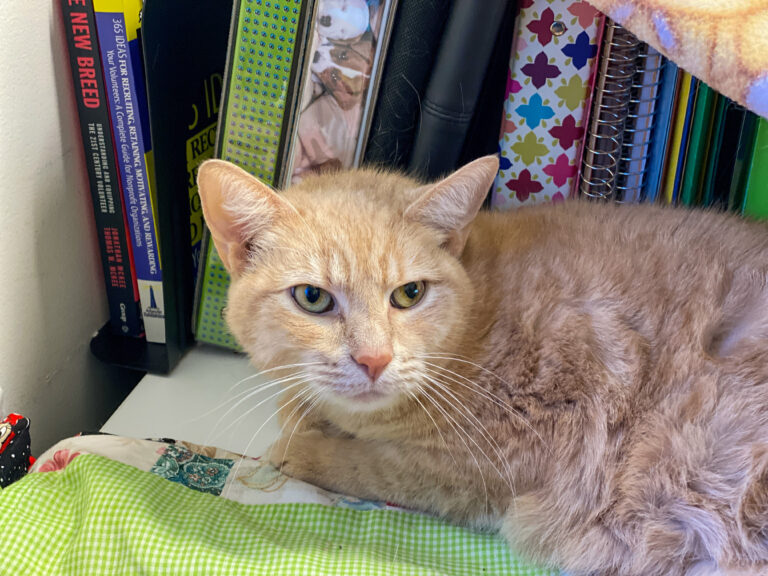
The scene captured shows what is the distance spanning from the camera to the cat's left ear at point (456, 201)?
3.41 feet

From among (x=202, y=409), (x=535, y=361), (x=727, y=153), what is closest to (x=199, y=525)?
(x=202, y=409)

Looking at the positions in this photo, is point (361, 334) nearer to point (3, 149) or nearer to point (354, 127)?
point (354, 127)

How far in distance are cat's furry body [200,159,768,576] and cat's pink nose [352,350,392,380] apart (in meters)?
0.01

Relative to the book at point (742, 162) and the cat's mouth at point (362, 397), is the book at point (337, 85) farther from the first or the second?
the book at point (742, 162)

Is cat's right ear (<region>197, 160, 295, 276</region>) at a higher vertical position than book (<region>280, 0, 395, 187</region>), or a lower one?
lower

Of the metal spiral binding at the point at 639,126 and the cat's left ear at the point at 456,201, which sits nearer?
the cat's left ear at the point at 456,201

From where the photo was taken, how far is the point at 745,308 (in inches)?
42.9

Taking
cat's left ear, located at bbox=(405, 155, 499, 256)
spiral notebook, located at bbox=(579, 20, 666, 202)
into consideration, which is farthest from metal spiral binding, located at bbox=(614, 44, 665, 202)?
cat's left ear, located at bbox=(405, 155, 499, 256)

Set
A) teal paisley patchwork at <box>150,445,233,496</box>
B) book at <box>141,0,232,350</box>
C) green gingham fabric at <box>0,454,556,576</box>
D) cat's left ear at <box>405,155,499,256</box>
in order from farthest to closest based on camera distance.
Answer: book at <box>141,0,232,350</box>
teal paisley patchwork at <box>150,445,233,496</box>
cat's left ear at <box>405,155,499,256</box>
green gingham fabric at <box>0,454,556,576</box>

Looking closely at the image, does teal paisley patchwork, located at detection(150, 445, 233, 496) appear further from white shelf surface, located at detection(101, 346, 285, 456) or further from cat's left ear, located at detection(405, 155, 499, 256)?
cat's left ear, located at detection(405, 155, 499, 256)

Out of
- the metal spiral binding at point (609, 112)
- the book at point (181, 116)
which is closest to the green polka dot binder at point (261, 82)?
the book at point (181, 116)

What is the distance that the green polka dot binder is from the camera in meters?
1.23

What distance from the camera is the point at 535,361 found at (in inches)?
43.6

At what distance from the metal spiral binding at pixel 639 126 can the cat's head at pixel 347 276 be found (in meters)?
0.38
